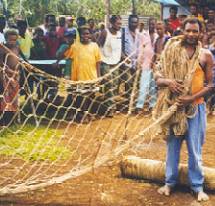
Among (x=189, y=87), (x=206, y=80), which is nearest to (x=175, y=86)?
(x=189, y=87)

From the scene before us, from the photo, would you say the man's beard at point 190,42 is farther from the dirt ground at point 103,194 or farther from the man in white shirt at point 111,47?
the man in white shirt at point 111,47

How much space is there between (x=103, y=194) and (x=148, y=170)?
0.51 m

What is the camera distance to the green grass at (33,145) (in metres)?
5.10

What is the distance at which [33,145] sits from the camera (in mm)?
5496

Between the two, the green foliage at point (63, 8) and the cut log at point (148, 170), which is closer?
the cut log at point (148, 170)

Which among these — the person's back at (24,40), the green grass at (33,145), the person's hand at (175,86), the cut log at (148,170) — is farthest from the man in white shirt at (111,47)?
the person's hand at (175,86)

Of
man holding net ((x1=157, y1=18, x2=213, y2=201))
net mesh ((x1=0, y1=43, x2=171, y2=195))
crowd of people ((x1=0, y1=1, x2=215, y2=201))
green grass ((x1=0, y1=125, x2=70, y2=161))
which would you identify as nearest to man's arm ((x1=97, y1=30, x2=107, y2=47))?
crowd of people ((x1=0, y1=1, x2=215, y2=201))

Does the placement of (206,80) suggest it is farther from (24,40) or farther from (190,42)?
(24,40)

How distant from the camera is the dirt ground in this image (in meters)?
3.93

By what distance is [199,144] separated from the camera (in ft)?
13.1

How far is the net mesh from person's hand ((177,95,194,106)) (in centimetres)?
19

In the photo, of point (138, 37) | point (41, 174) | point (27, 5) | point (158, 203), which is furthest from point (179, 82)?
point (27, 5)

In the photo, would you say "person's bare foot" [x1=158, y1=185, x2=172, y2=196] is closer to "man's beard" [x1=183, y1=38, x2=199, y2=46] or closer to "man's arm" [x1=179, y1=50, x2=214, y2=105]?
"man's arm" [x1=179, y1=50, x2=214, y2=105]

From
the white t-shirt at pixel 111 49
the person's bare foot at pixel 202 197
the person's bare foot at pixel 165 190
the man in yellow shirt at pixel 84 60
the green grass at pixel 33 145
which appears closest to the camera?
the person's bare foot at pixel 202 197
